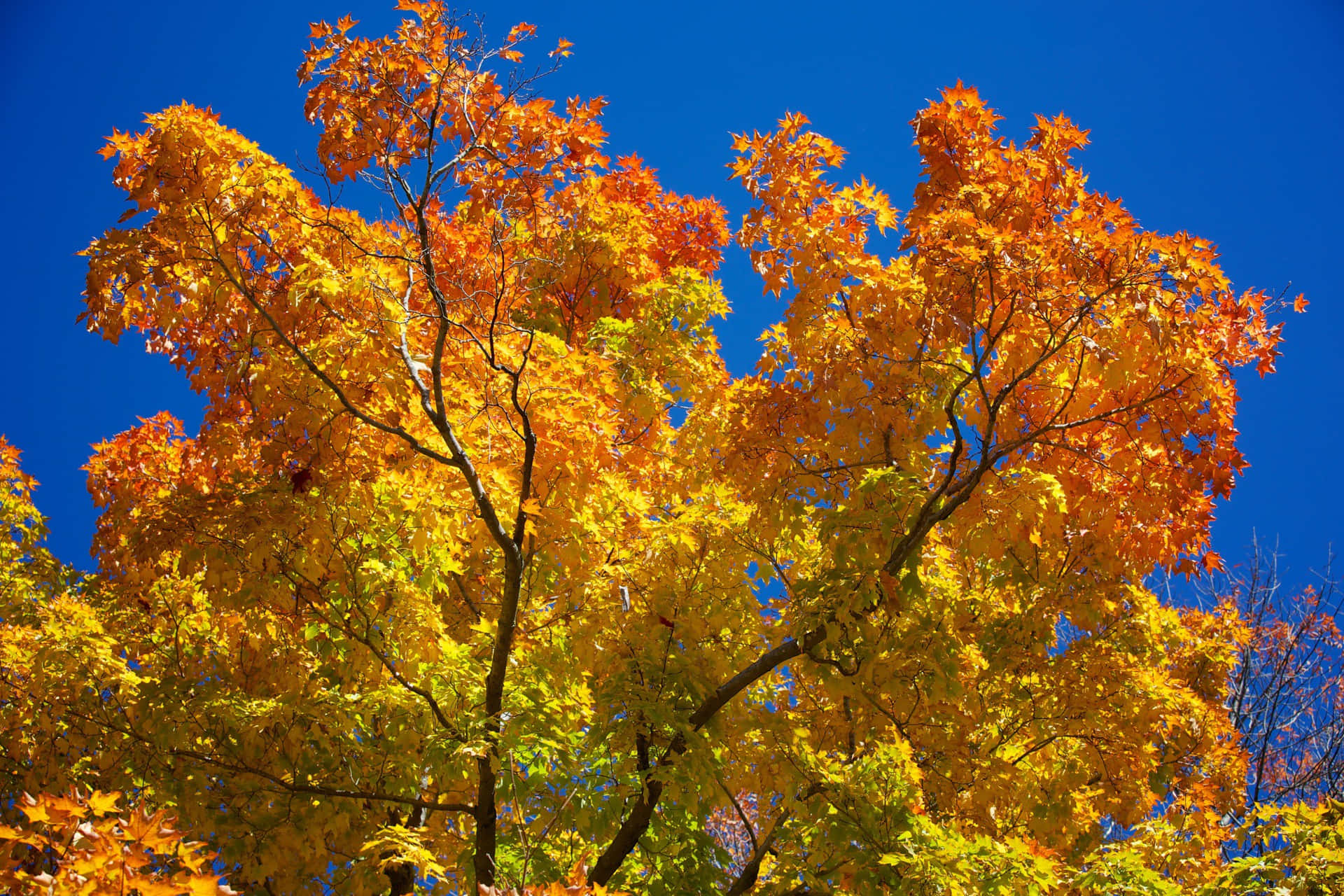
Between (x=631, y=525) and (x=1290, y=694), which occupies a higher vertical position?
(x=1290, y=694)

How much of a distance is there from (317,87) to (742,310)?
371ft

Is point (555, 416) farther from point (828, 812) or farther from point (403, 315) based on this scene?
point (828, 812)

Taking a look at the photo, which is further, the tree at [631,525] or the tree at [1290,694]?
the tree at [1290,694]

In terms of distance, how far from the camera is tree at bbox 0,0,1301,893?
14.3 feet

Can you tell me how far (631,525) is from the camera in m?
5.89

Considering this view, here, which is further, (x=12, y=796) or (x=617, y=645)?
(x=12, y=796)

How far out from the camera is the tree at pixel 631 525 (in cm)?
437

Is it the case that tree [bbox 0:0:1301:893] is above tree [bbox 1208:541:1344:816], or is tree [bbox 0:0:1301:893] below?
below

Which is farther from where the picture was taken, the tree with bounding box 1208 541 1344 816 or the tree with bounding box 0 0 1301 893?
the tree with bounding box 1208 541 1344 816

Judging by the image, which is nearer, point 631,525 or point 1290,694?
point 631,525

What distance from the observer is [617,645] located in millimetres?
5109

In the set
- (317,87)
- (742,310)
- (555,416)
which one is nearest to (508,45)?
(317,87)

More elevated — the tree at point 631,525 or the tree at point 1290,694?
the tree at point 1290,694

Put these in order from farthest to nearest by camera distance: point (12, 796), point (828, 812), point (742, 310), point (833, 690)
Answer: point (742, 310) < point (12, 796) < point (833, 690) < point (828, 812)
